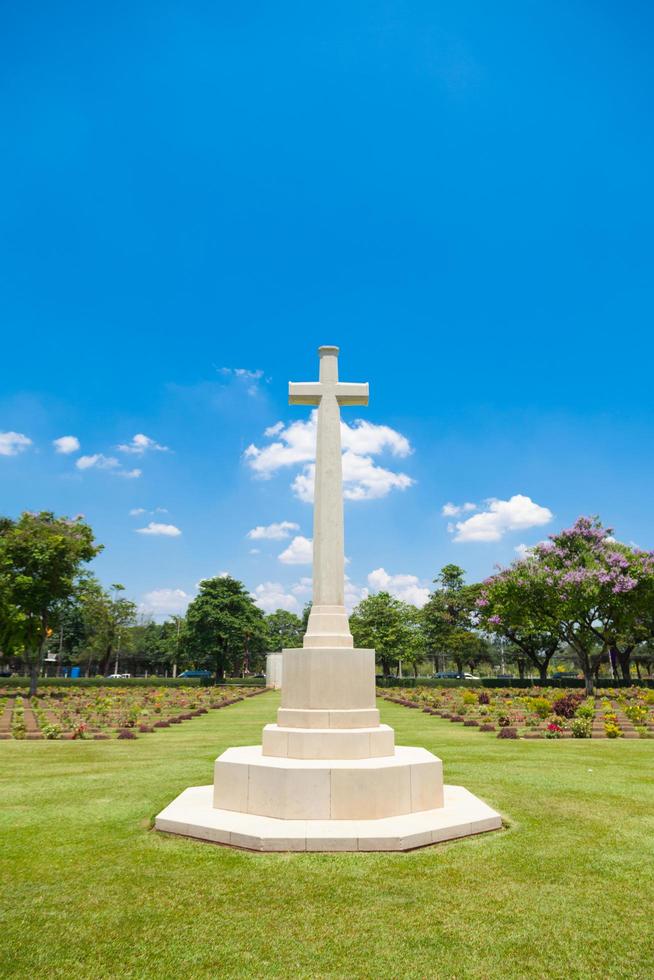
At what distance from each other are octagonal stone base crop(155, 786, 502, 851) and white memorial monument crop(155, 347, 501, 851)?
0.4 inches

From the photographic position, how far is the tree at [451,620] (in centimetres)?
6072

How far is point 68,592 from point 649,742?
29.3m

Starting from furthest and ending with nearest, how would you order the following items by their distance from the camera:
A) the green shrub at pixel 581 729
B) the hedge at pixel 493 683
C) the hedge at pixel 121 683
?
the hedge at pixel 493 683 → the hedge at pixel 121 683 → the green shrub at pixel 581 729

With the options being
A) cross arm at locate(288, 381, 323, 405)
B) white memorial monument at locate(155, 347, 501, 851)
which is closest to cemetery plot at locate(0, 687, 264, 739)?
white memorial monument at locate(155, 347, 501, 851)

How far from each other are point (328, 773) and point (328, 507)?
142 inches

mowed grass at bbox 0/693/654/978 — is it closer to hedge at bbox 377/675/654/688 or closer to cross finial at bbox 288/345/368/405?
cross finial at bbox 288/345/368/405

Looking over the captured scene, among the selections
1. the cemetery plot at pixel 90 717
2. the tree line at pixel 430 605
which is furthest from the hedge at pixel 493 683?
the cemetery plot at pixel 90 717

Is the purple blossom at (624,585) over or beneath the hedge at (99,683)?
over

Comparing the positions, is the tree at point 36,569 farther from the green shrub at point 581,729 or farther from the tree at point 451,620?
the tree at point 451,620

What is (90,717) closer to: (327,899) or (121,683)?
(327,899)

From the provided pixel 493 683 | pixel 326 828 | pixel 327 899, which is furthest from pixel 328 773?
pixel 493 683

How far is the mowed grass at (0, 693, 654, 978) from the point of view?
12.6 feet

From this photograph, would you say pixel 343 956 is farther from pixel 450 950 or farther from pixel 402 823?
pixel 402 823

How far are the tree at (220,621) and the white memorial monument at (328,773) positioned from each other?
4784 cm
